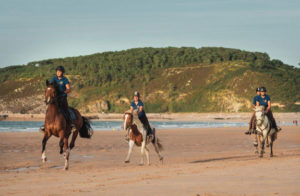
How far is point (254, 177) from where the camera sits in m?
11.4

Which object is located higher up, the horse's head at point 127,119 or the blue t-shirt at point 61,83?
the blue t-shirt at point 61,83

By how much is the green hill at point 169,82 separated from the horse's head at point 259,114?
102429 millimetres

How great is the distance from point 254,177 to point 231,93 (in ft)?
402

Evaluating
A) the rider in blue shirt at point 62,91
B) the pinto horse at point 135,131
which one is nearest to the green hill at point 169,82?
the pinto horse at point 135,131

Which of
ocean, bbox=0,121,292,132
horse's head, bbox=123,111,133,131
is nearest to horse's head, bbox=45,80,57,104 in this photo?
horse's head, bbox=123,111,133,131

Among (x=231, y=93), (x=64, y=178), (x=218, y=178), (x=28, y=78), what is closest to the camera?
(x=218, y=178)

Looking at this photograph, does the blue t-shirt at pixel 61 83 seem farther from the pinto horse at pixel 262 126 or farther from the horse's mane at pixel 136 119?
the pinto horse at pixel 262 126

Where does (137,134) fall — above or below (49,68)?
below

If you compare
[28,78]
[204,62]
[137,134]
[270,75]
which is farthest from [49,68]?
[137,134]

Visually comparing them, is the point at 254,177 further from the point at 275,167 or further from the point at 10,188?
the point at 10,188

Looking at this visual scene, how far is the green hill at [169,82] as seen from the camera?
431 ft

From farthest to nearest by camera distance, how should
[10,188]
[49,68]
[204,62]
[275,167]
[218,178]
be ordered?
[49,68] → [204,62] → [275,167] → [218,178] → [10,188]

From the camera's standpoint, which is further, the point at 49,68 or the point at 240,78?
the point at 49,68

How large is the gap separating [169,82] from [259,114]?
424 ft
